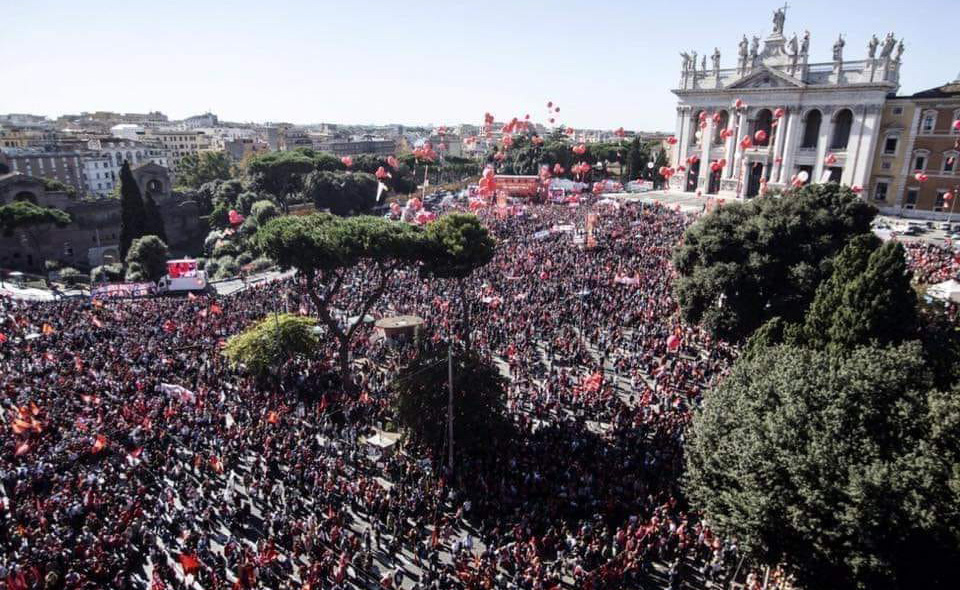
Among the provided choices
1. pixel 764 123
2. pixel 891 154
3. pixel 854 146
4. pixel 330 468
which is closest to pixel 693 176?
pixel 764 123

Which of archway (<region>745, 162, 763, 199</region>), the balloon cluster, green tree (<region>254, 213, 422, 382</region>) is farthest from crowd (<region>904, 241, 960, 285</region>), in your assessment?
the balloon cluster

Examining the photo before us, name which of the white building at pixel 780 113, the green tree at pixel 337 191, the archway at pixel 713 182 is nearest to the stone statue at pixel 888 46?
the white building at pixel 780 113

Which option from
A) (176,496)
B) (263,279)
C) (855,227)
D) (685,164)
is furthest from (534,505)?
(685,164)

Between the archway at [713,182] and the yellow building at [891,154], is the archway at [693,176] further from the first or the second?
the yellow building at [891,154]

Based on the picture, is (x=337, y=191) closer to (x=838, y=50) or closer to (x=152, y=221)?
(x=152, y=221)

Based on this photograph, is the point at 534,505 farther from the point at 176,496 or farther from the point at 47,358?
the point at 47,358

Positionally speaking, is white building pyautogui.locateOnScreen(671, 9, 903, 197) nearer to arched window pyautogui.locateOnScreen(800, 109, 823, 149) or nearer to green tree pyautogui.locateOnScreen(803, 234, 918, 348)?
arched window pyautogui.locateOnScreen(800, 109, 823, 149)

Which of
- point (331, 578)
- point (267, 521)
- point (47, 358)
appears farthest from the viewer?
point (47, 358)
